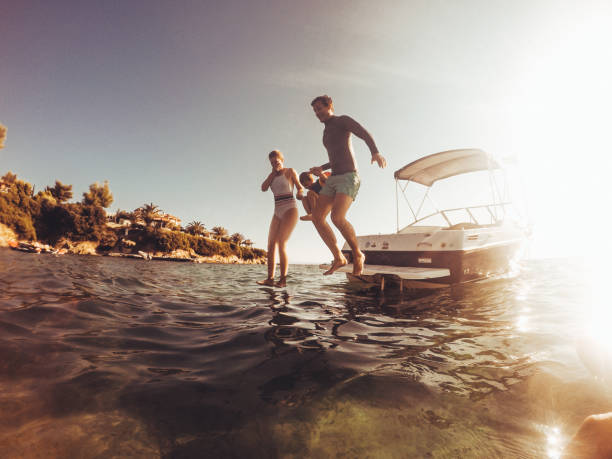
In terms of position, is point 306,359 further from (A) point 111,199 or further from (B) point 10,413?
(A) point 111,199

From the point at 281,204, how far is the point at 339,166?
1.33 meters

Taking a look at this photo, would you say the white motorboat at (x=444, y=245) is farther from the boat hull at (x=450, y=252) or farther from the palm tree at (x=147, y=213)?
the palm tree at (x=147, y=213)

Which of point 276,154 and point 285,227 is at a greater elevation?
point 276,154

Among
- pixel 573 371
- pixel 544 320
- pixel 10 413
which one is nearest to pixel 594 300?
pixel 544 320

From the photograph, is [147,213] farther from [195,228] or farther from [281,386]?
[281,386]

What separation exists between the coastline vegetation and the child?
4820 cm

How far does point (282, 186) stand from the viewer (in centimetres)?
467

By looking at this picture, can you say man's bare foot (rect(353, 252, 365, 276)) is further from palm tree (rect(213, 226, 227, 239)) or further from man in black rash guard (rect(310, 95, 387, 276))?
palm tree (rect(213, 226, 227, 239))

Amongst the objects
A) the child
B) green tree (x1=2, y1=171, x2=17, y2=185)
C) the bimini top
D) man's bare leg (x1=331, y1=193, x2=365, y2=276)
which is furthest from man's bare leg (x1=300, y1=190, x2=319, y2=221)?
green tree (x1=2, y1=171, x2=17, y2=185)

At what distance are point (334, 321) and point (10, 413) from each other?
2.69 metres

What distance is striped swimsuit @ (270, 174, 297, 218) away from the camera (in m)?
4.64

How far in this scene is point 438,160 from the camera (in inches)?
323

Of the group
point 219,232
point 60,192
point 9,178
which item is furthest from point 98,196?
point 219,232

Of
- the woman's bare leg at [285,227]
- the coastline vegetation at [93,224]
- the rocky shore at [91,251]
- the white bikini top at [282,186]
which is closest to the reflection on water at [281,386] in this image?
the woman's bare leg at [285,227]
